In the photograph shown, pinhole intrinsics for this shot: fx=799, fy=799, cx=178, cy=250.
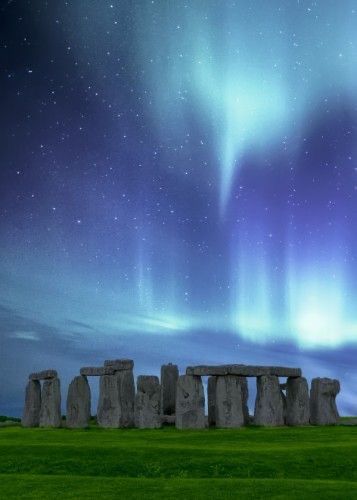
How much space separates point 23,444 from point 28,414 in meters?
11.6

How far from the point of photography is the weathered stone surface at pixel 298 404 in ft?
110

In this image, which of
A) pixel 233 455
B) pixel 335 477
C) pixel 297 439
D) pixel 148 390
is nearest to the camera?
pixel 335 477

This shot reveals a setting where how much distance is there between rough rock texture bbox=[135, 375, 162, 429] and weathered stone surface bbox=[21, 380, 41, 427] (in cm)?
623

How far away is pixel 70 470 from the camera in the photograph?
19.9m

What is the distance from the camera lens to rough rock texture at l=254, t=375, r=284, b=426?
107ft

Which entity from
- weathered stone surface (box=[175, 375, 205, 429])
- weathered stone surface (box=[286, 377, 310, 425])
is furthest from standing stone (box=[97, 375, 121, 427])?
weathered stone surface (box=[286, 377, 310, 425])

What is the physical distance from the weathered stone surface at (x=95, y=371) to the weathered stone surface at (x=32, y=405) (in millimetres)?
2945

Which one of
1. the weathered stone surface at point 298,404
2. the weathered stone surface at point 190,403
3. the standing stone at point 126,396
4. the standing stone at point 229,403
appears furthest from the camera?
the weathered stone surface at point 298,404

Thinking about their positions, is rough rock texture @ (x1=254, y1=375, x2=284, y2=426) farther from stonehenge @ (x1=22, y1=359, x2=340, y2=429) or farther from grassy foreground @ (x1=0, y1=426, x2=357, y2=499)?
grassy foreground @ (x1=0, y1=426, x2=357, y2=499)

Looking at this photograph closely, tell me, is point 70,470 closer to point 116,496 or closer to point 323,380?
point 116,496

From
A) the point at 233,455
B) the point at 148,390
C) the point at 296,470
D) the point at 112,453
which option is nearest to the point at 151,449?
the point at 112,453

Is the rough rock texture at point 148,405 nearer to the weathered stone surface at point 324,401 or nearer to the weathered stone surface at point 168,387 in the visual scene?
the weathered stone surface at point 168,387

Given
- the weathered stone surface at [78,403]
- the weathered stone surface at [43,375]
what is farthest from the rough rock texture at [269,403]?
the weathered stone surface at [43,375]

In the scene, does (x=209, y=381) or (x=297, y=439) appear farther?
(x=209, y=381)
